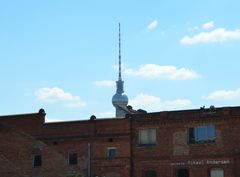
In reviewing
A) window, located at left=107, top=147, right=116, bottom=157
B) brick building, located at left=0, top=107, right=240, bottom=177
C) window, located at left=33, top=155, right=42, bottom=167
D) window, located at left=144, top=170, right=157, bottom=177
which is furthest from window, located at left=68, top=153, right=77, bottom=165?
window, located at left=144, top=170, right=157, bottom=177

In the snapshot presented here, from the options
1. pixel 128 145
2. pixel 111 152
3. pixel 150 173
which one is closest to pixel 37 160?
pixel 111 152

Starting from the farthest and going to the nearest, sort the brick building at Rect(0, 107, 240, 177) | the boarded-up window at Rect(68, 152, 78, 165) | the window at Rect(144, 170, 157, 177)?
the boarded-up window at Rect(68, 152, 78, 165) → the window at Rect(144, 170, 157, 177) → the brick building at Rect(0, 107, 240, 177)

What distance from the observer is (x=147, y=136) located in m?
45.2

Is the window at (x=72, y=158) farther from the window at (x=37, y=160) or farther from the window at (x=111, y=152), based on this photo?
the window at (x=111, y=152)

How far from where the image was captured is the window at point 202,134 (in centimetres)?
4309

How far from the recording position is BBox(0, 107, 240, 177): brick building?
42750mm

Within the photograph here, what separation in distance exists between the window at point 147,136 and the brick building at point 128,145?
0.08 metres

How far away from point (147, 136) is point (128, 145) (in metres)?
1.74

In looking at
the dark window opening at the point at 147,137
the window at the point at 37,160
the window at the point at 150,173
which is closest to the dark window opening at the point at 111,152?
the dark window opening at the point at 147,137

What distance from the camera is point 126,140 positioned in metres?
45.4

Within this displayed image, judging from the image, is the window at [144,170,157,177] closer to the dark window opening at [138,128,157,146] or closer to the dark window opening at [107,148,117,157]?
the dark window opening at [138,128,157,146]

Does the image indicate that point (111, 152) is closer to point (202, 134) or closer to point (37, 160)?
point (37, 160)

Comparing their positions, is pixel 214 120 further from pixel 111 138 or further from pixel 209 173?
pixel 111 138

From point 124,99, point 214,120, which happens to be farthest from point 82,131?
point 124,99
